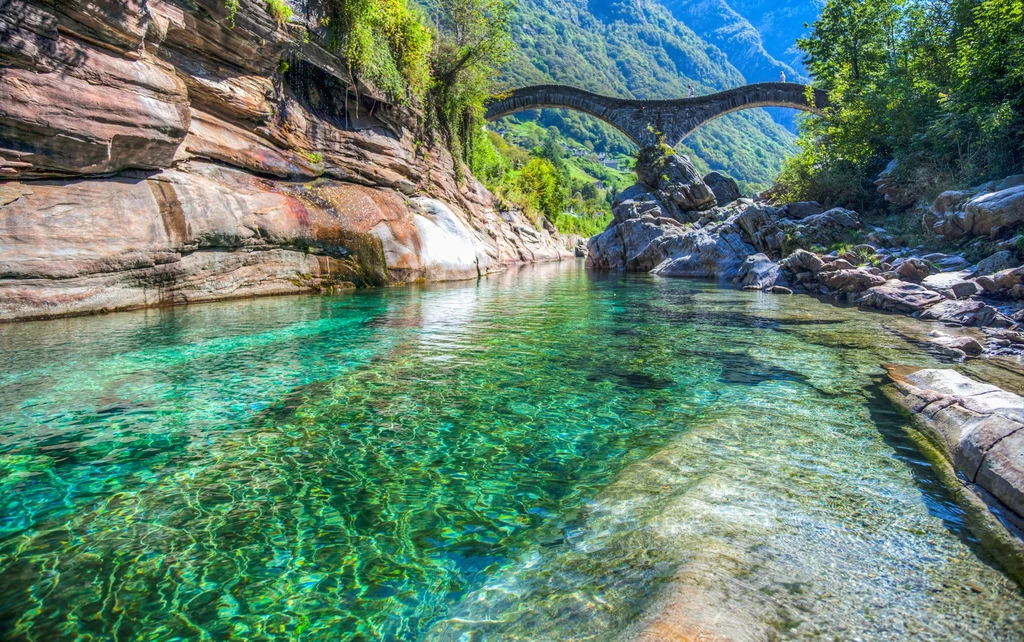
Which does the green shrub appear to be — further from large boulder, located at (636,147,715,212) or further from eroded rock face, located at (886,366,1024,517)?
large boulder, located at (636,147,715,212)

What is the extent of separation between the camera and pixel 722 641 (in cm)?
201

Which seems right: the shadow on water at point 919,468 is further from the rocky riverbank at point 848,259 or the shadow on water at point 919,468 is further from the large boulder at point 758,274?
the large boulder at point 758,274

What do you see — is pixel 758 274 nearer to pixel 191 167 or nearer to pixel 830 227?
pixel 830 227

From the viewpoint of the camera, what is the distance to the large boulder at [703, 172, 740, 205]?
3762cm

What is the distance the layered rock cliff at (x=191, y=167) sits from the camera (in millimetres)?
8969

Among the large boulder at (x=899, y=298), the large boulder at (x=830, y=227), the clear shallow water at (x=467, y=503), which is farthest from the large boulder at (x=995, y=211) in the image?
the clear shallow water at (x=467, y=503)

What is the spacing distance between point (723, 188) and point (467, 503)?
39562 mm

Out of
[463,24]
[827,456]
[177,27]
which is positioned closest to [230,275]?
[177,27]

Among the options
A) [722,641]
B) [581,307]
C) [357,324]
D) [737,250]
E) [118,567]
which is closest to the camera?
[722,641]

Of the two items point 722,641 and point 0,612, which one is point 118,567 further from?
point 722,641

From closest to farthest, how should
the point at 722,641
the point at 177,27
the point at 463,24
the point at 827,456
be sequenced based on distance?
the point at 722,641 < the point at 827,456 < the point at 177,27 < the point at 463,24

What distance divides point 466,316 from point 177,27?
9.99m

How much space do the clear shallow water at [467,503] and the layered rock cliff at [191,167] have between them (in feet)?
12.5

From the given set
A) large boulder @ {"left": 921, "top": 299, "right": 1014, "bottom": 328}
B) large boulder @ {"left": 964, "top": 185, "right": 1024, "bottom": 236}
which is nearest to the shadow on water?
large boulder @ {"left": 921, "top": 299, "right": 1014, "bottom": 328}
